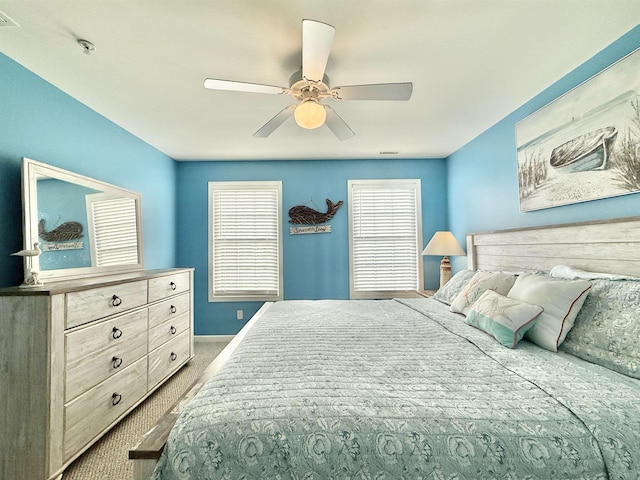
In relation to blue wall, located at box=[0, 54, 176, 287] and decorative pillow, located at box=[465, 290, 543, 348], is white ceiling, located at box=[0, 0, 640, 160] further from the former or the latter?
decorative pillow, located at box=[465, 290, 543, 348]

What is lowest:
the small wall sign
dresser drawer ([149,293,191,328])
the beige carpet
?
the beige carpet

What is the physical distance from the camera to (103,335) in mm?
1800

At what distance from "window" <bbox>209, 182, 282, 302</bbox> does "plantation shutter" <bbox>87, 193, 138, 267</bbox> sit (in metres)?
1.11

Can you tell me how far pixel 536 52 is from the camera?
5.66 feet

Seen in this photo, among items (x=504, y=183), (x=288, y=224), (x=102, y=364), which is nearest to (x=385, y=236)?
(x=288, y=224)

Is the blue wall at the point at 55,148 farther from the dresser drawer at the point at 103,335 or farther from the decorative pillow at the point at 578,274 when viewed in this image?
the decorative pillow at the point at 578,274

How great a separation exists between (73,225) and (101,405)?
4.30 feet

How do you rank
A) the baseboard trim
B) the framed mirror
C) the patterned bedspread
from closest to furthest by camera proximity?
the patterned bedspread → the framed mirror → the baseboard trim

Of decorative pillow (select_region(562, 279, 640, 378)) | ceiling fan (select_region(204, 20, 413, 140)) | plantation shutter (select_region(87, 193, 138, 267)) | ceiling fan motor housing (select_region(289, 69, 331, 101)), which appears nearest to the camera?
decorative pillow (select_region(562, 279, 640, 378))

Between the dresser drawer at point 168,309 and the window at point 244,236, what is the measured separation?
0.86 meters

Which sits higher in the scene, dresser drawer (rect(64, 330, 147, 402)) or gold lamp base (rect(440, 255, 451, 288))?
gold lamp base (rect(440, 255, 451, 288))

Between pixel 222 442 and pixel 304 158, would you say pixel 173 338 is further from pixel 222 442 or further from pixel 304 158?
pixel 304 158

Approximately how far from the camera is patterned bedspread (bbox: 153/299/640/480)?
776mm

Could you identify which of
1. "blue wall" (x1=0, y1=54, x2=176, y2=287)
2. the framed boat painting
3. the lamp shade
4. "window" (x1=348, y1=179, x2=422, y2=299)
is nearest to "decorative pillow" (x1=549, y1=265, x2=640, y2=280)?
the framed boat painting
